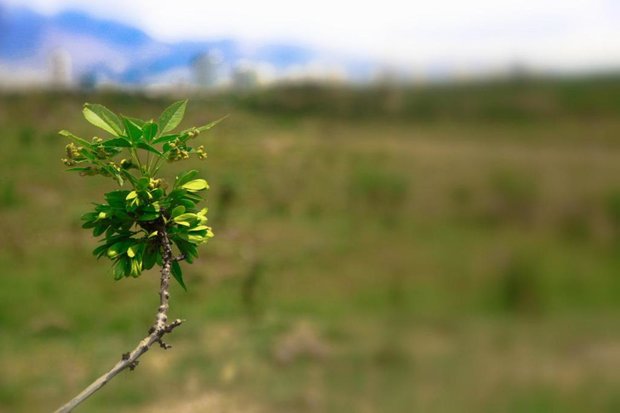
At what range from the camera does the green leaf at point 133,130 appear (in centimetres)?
55

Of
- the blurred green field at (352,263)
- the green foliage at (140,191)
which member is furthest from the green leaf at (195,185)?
the blurred green field at (352,263)

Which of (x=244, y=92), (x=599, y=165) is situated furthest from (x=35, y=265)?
(x=599, y=165)

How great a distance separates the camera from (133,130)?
22.1 inches

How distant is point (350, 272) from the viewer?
2.36m

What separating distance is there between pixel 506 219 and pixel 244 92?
110 centimetres

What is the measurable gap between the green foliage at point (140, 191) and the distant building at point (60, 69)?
218 cm

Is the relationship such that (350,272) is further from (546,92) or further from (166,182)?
(166,182)

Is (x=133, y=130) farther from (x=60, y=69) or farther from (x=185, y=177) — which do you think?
(x=60, y=69)

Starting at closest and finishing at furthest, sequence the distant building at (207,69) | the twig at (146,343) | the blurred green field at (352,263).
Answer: the twig at (146,343) < the blurred green field at (352,263) < the distant building at (207,69)

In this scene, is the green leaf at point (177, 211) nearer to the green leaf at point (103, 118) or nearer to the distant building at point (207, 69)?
the green leaf at point (103, 118)

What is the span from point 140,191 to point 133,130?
0.16 ft

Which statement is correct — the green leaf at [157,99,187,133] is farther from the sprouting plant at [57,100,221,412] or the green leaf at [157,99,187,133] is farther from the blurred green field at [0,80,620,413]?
the blurred green field at [0,80,620,413]

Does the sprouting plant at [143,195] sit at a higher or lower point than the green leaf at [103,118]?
lower

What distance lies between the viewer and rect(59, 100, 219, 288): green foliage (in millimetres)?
558
